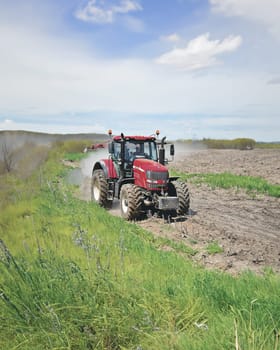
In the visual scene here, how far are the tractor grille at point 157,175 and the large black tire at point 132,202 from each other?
1.33ft

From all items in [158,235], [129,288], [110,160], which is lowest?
[158,235]

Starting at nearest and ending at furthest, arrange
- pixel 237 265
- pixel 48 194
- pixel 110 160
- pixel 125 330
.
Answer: pixel 125 330, pixel 237 265, pixel 110 160, pixel 48 194

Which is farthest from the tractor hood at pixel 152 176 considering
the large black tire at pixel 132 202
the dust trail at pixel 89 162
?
the dust trail at pixel 89 162

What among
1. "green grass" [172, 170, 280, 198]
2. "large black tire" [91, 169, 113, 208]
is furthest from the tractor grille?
"green grass" [172, 170, 280, 198]

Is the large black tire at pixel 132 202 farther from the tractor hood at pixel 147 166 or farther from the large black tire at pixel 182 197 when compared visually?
the large black tire at pixel 182 197

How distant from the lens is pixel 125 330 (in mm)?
3162

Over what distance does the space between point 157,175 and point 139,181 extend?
0.58m

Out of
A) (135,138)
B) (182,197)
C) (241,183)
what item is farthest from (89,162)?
(182,197)

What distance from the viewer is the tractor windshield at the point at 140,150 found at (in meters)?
10.1

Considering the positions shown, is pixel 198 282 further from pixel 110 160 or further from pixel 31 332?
pixel 110 160

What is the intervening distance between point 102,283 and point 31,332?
2.39 ft

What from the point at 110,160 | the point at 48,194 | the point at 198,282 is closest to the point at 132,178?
the point at 110,160

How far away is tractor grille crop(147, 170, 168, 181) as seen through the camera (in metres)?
9.03

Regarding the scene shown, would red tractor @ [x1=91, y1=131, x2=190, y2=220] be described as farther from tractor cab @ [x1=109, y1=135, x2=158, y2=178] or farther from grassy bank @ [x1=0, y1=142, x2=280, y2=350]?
grassy bank @ [x1=0, y1=142, x2=280, y2=350]
